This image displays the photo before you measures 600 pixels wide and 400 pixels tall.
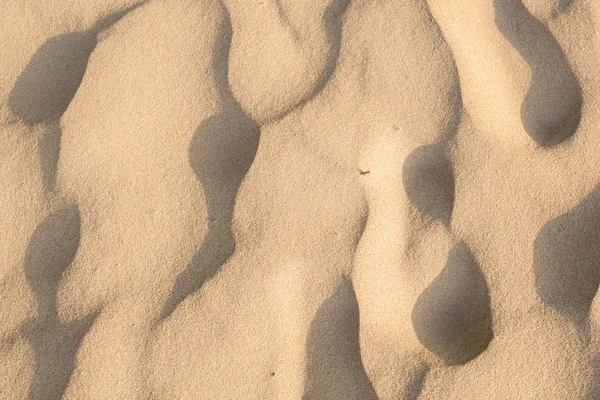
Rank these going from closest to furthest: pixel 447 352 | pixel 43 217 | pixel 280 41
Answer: pixel 447 352 → pixel 43 217 → pixel 280 41

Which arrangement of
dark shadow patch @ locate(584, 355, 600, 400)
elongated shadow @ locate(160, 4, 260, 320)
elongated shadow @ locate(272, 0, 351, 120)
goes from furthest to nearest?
elongated shadow @ locate(272, 0, 351, 120)
elongated shadow @ locate(160, 4, 260, 320)
dark shadow patch @ locate(584, 355, 600, 400)

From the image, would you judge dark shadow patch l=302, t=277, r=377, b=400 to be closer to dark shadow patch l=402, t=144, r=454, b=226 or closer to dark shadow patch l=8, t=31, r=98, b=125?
dark shadow patch l=402, t=144, r=454, b=226

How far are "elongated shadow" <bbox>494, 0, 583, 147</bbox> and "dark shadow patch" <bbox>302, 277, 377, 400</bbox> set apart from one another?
524 millimetres

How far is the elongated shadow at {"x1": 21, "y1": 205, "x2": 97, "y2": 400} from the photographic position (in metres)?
1.48

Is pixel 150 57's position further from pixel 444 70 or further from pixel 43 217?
pixel 444 70

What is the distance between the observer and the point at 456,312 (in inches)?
58.5

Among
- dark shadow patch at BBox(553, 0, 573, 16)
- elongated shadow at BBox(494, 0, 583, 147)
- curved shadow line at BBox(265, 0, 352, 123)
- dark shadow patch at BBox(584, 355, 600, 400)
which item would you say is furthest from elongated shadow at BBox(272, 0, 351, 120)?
dark shadow patch at BBox(584, 355, 600, 400)

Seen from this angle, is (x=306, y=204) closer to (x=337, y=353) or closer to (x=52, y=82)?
(x=337, y=353)

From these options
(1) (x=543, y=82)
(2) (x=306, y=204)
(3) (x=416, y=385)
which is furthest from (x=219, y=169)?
(1) (x=543, y=82)

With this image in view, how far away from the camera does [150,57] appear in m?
1.73

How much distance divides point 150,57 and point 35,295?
0.58 m

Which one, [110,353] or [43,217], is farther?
[43,217]

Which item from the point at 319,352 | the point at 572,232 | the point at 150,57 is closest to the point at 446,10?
the point at 572,232

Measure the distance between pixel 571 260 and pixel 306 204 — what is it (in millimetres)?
527
